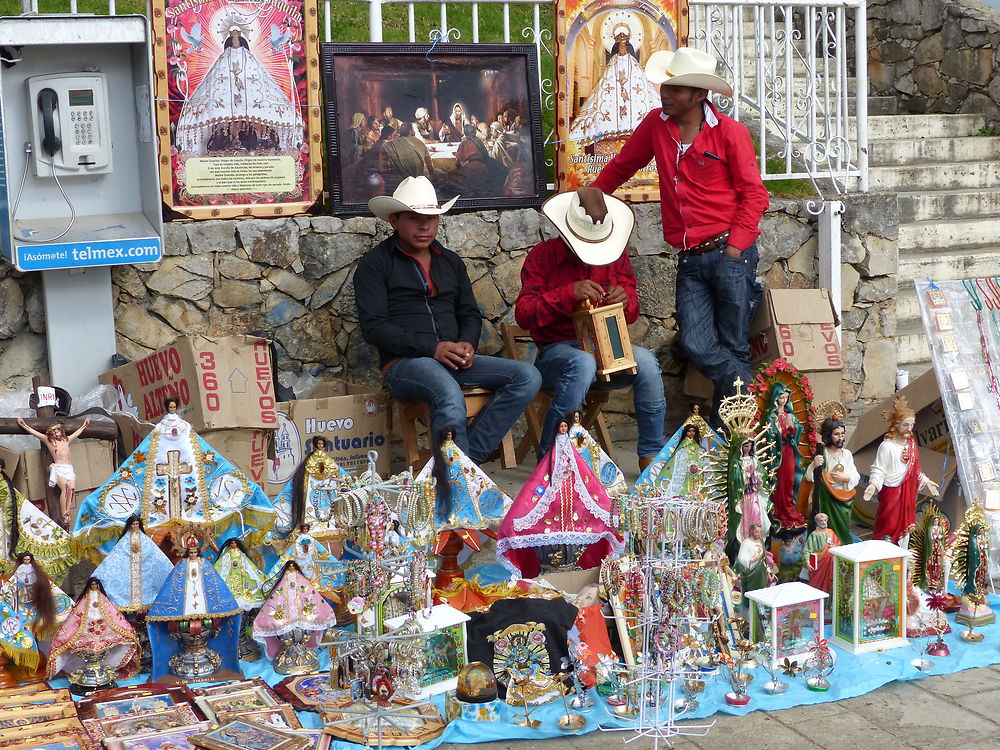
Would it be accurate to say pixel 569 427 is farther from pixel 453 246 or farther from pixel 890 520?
pixel 453 246

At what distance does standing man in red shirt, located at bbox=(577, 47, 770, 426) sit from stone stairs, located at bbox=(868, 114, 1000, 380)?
235 centimetres

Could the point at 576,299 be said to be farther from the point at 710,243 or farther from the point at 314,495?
the point at 314,495

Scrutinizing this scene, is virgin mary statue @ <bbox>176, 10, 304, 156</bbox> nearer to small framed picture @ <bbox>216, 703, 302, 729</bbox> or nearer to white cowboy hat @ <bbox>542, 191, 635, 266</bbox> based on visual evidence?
white cowboy hat @ <bbox>542, 191, 635, 266</bbox>

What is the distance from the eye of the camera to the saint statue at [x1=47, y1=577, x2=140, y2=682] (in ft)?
14.4

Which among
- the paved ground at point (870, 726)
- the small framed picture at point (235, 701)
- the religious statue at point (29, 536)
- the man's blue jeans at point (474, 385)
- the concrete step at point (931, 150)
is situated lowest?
→ the paved ground at point (870, 726)

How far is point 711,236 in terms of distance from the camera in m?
6.53

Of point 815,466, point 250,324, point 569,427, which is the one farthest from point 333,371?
point 815,466

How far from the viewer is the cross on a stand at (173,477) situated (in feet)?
16.1

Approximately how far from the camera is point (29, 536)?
4.73 metres

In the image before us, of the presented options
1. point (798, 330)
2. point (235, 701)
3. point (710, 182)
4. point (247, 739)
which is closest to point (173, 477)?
point (235, 701)

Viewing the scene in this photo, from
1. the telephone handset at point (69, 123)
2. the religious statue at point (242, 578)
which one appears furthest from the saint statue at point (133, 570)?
the telephone handset at point (69, 123)

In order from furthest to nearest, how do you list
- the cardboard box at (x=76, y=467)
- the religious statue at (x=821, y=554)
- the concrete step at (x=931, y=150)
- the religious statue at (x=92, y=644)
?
the concrete step at (x=931, y=150), the cardboard box at (x=76, y=467), the religious statue at (x=821, y=554), the religious statue at (x=92, y=644)

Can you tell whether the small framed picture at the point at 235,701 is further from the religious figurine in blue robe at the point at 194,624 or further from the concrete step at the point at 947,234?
the concrete step at the point at 947,234

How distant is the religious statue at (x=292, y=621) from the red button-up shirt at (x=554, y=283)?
215 cm
